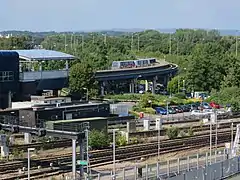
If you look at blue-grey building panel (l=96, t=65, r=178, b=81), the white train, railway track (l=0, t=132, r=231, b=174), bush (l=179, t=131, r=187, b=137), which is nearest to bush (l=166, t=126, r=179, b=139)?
bush (l=179, t=131, r=187, b=137)

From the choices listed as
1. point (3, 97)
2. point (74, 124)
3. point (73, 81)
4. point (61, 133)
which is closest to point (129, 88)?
point (73, 81)

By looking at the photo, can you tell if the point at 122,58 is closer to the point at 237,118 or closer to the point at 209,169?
the point at 237,118

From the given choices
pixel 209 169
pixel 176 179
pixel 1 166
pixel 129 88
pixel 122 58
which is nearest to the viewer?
pixel 176 179

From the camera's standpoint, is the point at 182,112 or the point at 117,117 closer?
the point at 117,117

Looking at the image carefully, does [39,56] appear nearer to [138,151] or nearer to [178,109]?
[178,109]

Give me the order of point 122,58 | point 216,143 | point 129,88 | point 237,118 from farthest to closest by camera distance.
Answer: point 122,58, point 129,88, point 237,118, point 216,143

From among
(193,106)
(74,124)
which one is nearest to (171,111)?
(193,106)

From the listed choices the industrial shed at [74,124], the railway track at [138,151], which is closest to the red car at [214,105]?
the railway track at [138,151]
